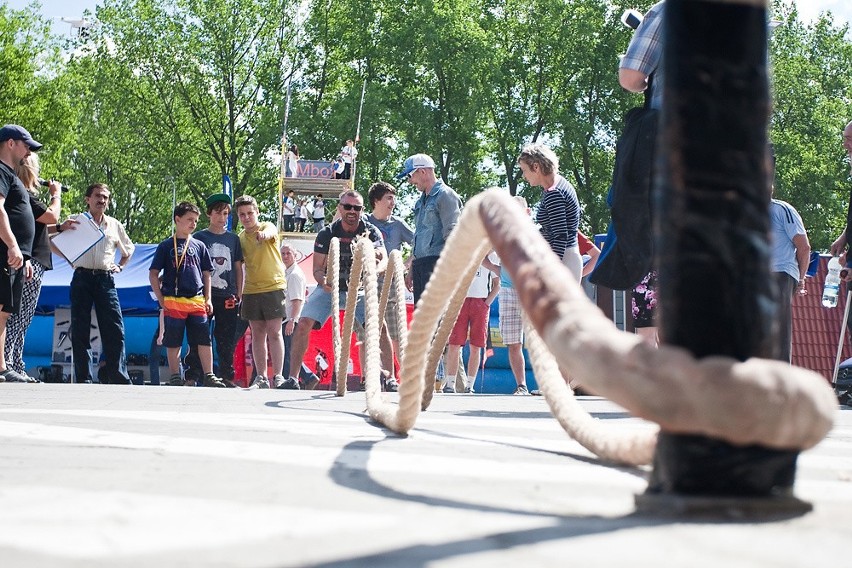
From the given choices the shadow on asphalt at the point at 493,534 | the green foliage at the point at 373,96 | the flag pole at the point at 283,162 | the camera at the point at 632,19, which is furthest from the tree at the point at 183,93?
the shadow on asphalt at the point at 493,534

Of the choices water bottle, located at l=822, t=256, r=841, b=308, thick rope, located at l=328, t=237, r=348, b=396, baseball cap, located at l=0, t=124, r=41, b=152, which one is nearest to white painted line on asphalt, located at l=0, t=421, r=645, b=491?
thick rope, located at l=328, t=237, r=348, b=396

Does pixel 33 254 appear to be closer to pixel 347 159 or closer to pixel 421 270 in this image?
pixel 421 270

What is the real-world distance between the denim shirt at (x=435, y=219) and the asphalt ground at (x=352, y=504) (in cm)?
577

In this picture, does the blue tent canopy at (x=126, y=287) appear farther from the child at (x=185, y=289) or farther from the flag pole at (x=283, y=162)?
the flag pole at (x=283, y=162)

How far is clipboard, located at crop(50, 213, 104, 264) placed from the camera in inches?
451

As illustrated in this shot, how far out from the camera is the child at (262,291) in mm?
11602

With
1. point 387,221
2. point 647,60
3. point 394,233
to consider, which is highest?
point 647,60

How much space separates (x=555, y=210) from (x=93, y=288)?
5055 mm

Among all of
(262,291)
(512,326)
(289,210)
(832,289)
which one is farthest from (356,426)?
(289,210)

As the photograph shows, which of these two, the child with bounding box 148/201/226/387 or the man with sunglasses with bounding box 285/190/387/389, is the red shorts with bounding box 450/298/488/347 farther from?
the child with bounding box 148/201/226/387

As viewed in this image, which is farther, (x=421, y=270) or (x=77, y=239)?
(x=77, y=239)

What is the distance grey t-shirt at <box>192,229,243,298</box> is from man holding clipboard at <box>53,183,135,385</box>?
0.96m

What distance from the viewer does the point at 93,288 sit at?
460 inches

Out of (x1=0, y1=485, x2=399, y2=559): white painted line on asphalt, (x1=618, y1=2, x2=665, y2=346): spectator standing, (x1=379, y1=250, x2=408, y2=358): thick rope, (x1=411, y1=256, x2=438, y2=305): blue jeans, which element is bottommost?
(x1=0, y1=485, x2=399, y2=559): white painted line on asphalt
